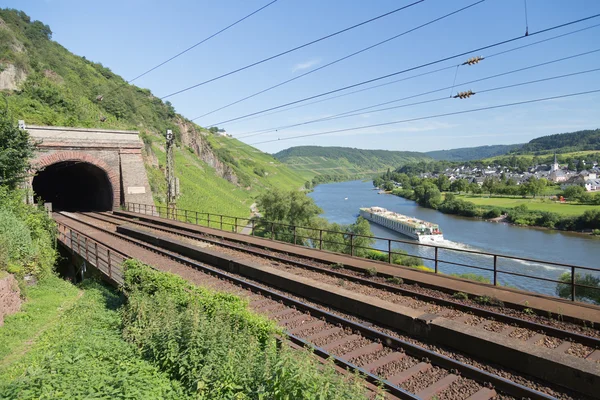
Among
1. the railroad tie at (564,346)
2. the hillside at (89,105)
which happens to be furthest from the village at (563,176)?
the railroad tie at (564,346)

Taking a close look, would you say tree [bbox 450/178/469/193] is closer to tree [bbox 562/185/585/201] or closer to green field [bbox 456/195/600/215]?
green field [bbox 456/195/600/215]

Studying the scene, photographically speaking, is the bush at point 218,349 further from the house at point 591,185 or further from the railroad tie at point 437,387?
the house at point 591,185

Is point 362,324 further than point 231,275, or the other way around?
point 231,275

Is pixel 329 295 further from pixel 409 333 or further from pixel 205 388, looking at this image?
pixel 205 388

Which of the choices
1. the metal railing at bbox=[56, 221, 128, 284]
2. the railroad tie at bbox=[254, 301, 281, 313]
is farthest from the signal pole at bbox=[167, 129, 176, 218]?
the railroad tie at bbox=[254, 301, 281, 313]

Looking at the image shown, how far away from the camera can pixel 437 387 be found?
18.1 ft

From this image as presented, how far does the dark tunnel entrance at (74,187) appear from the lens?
33.6 m

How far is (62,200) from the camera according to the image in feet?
140

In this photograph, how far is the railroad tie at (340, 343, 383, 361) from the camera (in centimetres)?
653

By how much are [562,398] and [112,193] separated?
32.8 m

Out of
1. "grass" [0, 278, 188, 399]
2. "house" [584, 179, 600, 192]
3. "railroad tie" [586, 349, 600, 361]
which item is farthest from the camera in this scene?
"house" [584, 179, 600, 192]

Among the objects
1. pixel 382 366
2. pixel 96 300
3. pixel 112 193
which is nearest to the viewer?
pixel 382 366

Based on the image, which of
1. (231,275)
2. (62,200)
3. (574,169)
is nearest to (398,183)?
(574,169)

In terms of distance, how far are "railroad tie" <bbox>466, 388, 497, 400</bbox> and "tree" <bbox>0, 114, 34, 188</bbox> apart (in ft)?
67.3
